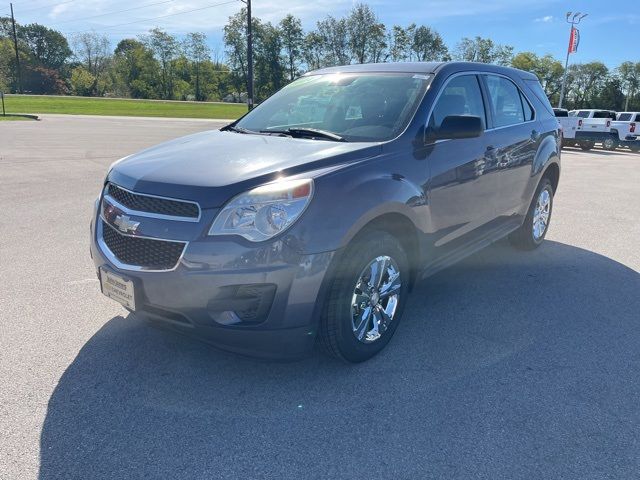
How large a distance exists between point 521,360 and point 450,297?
3.68 feet

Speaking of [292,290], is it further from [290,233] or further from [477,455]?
[477,455]

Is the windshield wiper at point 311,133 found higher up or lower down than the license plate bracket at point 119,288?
higher up

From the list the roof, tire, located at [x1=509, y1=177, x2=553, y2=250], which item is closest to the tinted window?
the roof

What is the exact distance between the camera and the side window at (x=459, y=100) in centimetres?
379

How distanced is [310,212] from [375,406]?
1.14 metres

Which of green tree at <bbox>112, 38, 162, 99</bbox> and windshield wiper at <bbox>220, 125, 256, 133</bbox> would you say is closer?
windshield wiper at <bbox>220, 125, 256, 133</bbox>

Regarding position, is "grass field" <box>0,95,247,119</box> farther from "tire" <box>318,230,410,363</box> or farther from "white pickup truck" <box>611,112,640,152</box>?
"tire" <box>318,230,410,363</box>

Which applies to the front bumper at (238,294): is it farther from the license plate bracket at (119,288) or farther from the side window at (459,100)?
the side window at (459,100)

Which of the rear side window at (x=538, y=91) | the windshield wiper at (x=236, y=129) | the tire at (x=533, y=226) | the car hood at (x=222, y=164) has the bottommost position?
the tire at (x=533, y=226)

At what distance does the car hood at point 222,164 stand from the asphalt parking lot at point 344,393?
1.14 m

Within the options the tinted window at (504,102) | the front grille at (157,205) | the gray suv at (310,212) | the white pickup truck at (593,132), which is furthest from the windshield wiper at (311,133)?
the white pickup truck at (593,132)

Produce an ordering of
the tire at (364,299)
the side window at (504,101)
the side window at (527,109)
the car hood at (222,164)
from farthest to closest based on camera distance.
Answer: the side window at (527,109) → the side window at (504,101) → the tire at (364,299) → the car hood at (222,164)

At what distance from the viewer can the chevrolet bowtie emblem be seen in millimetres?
2851

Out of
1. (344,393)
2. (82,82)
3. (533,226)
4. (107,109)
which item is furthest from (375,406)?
(82,82)
